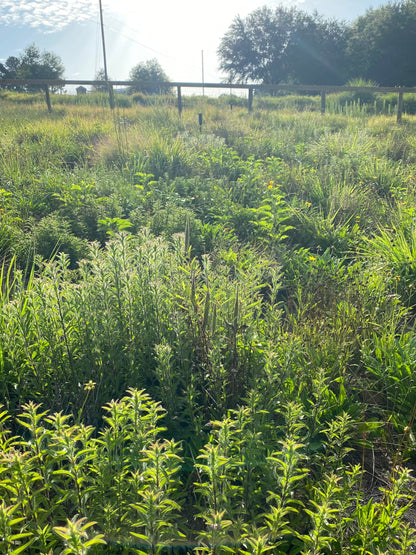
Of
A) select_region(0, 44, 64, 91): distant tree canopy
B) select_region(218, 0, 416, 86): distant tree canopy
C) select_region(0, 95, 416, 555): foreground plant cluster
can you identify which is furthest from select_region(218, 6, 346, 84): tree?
select_region(0, 95, 416, 555): foreground plant cluster

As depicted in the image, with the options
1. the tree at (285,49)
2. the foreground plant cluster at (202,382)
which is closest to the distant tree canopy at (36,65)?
the tree at (285,49)

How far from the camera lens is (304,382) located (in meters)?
2.30

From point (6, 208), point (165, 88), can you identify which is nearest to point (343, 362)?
point (6, 208)

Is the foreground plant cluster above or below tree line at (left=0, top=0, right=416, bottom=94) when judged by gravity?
below

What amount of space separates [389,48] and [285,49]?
11.3 metres

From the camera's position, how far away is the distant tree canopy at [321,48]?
35.5m

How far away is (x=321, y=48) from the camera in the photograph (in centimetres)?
4034

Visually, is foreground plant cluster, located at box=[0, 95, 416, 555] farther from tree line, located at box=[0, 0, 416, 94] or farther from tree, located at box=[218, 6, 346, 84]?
tree, located at box=[218, 6, 346, 84]

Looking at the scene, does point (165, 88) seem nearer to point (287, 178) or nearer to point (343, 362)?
point (287, 178)

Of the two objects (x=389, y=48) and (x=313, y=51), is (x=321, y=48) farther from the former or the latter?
(x=389, y=48)

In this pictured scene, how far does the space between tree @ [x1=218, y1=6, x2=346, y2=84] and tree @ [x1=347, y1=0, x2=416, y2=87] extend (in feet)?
6.68

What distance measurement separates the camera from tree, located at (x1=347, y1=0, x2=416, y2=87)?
3500 centimetres

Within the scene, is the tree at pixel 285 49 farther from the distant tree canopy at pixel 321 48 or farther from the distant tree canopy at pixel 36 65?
the distant tree canopy at pixel 36 65

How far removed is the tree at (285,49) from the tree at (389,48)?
2037 millimetres
